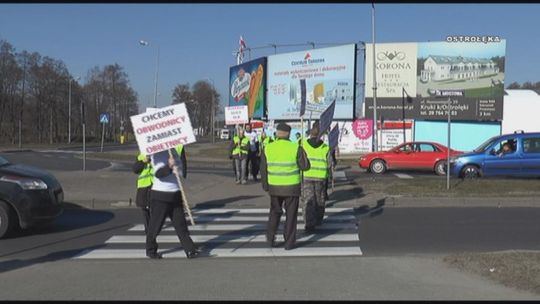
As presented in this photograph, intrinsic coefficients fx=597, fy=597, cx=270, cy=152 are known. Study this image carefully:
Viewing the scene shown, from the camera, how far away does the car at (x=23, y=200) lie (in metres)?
9.77

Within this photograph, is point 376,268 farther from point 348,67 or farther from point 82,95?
point 82,95

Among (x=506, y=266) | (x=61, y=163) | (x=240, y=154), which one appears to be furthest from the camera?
(x=61, y=163)

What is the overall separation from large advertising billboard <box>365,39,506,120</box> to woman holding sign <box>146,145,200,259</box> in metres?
30.4

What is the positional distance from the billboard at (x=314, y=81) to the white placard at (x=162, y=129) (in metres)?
29.1

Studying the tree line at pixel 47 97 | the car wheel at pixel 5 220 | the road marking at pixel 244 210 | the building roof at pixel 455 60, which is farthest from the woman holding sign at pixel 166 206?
the tree line at pixel 47 97

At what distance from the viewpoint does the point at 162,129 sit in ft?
27.0

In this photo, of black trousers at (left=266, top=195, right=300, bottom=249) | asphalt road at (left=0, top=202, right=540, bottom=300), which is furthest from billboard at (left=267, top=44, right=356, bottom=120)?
black trousers at (left=266, top=195, right=300, bottom=249)

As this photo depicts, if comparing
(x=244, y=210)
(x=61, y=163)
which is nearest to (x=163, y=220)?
(x=244, y=210)

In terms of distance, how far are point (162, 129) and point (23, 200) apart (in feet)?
10.6

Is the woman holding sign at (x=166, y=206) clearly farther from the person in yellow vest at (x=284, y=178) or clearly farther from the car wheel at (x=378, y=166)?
the car wheel at (x=378, y=166)

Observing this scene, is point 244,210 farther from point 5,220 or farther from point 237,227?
point 5,220

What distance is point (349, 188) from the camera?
648 inches

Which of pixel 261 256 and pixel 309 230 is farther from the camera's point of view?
pixel 309 230

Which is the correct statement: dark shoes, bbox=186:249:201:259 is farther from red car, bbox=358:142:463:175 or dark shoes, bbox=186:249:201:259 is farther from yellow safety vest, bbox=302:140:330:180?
red car, bbox=358:142:463:175
